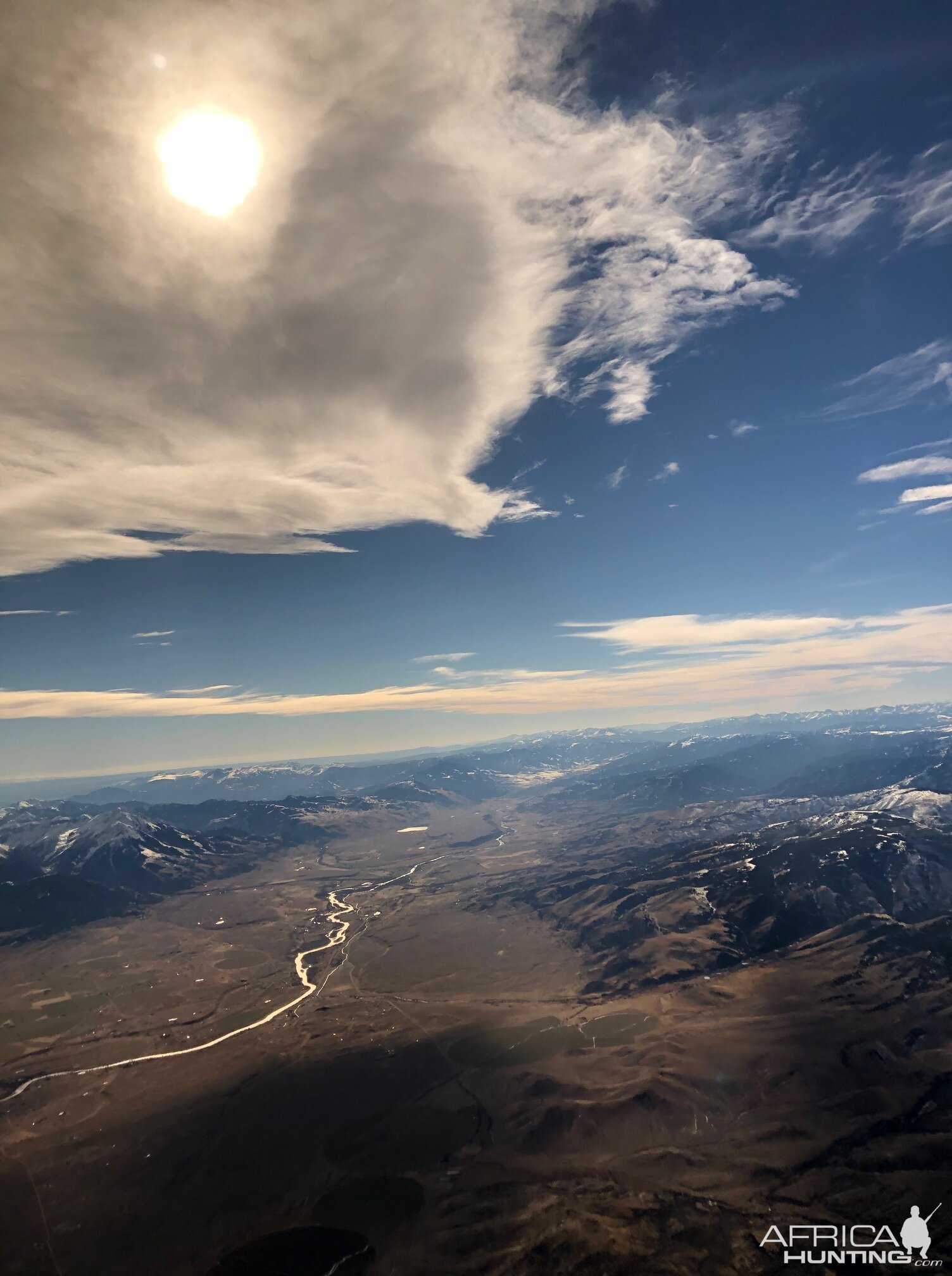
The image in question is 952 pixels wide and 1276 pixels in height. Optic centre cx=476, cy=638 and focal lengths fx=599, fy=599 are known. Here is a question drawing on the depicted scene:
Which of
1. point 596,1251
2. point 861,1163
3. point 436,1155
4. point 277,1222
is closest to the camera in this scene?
point 596,1251

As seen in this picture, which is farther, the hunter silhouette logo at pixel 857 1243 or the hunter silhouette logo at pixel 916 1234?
the hunter silhouette logo at pixel 916 1234

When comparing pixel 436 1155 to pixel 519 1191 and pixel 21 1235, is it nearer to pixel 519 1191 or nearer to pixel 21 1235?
pixel 519 1191

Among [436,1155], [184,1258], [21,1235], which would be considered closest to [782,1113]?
[436,1155]

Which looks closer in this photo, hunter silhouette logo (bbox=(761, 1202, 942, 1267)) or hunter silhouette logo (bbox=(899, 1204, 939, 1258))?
hunter silhouette logo (bbox=(761, 1202, 942, 1267))

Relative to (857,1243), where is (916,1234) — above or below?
above

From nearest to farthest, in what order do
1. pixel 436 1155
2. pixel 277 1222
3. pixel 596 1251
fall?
pixel 596 1251 < pixel 277 1222 < pixel 436 1155

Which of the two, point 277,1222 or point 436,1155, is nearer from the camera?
point 277,1222

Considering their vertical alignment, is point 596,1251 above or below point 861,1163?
above

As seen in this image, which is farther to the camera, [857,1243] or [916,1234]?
[857,1243]
